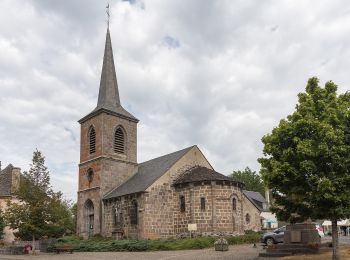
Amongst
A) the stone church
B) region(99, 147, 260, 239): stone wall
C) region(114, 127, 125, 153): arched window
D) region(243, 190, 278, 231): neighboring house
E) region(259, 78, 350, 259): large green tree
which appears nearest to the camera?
region(259, 78, 350, 259): large green tree

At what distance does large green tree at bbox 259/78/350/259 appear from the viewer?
16.0 m

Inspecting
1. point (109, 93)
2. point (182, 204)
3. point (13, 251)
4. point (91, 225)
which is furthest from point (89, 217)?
point (109, 93)

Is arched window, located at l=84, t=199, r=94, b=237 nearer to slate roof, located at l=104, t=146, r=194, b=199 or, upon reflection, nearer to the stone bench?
slate roof, located at l=104, t=146, r=194, b=199

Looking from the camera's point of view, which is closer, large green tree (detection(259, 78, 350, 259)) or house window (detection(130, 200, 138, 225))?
large green tree (detection(259, 78, 350, 259))

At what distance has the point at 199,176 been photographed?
3481 centimetres

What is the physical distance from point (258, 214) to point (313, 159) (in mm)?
34154

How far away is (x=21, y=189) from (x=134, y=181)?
1217 centimetres

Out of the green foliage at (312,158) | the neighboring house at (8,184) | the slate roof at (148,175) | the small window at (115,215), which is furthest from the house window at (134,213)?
the green foliage at (312,158)

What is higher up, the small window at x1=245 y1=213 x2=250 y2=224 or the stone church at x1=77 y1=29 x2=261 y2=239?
the stone church at x1=77 y1=29 x2=261 y2=239

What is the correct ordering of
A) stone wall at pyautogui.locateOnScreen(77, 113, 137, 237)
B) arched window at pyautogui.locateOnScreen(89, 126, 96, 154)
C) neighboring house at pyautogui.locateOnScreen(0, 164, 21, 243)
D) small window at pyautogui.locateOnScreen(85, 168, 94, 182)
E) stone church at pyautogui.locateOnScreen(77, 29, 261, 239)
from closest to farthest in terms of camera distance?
stone church at pyautogui.locateOnScreen(77, 29, 261, 239)
stone wall at pyautogui.locateOnScreen(77, 113, 137, 237)
small window at pyautogui.locateOnScreen(85, 168, 94, 182)
arched window at pyautogui.locateOnScreen(89, 126, 96, 154)
neighboring house at pyautogui.locateOnScreen(0, 164, 21, 243)

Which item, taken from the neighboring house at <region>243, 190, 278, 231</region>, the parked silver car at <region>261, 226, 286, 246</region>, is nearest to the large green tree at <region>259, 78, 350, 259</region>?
the parked silver car at <region>261, 226, 286, 246</region>

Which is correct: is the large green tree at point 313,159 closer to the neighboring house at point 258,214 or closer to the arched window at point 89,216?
the neighboring house at point 258,214

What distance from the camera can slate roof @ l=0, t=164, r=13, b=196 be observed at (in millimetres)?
48188

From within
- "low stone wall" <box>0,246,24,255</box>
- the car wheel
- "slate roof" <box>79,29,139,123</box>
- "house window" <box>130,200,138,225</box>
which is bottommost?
"low stone wall" <box>0,246,24,255</box>
